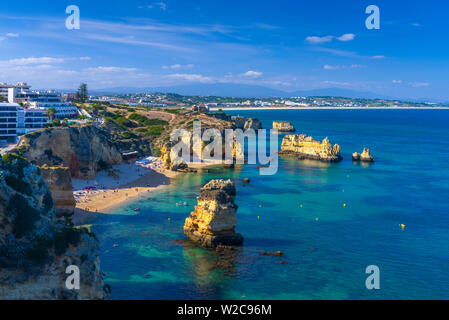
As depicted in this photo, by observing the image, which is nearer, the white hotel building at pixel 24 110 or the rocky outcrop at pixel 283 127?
the white hotel building at pixel 24 110

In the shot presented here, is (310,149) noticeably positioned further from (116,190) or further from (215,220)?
(215,220)

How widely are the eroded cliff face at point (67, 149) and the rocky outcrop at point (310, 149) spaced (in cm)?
4239

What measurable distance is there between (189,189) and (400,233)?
26.4 metres

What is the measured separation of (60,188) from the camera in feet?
129

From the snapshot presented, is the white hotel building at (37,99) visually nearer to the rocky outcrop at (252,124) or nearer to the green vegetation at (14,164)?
the rocky outcrop at (252,124)

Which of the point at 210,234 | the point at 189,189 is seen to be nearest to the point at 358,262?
the point at 210,234

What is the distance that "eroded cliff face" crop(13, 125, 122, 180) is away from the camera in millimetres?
50631

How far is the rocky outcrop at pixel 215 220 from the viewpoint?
107ft

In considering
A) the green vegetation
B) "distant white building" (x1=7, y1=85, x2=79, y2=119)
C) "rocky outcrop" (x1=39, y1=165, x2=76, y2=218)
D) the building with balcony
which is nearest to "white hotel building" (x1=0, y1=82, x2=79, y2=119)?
"distant white building" (x1=7, y1=85, x2=79, y2=119)
